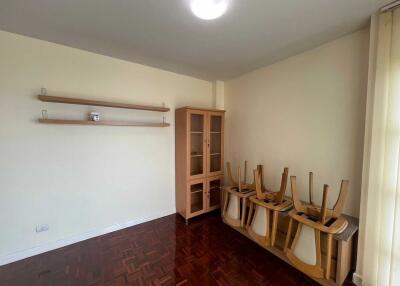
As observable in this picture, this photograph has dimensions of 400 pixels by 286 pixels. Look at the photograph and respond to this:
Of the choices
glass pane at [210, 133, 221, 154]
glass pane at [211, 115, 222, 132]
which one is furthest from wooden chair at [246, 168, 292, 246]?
glass pane at [211, 115, 222, 132]

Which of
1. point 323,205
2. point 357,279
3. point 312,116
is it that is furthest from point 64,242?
point 312,116

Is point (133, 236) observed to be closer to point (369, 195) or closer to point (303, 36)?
point (369, 195)

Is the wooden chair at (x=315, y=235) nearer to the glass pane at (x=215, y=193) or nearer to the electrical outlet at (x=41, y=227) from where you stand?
the glass pane at (x=215, y=193)

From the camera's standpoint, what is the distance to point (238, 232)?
261 cm

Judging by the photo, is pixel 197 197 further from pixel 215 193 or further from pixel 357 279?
pixel 357 279

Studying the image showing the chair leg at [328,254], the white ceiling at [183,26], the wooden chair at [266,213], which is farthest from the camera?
the wooden chair at [266,213]

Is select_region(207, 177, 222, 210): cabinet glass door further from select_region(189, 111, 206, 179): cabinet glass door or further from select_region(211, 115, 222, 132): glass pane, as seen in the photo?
select_region(211, 115, 222, 132): glass pane

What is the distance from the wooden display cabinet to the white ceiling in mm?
955

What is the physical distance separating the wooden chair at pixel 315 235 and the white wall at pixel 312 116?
0.39 metres

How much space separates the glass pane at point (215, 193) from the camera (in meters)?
3.22

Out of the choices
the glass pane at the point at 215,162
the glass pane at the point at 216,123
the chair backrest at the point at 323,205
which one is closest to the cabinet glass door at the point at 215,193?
the glass pane at the point at 215,162

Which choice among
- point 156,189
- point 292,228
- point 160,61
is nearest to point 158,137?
point 156,189

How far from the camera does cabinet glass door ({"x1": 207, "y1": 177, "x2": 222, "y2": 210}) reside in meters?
3.19

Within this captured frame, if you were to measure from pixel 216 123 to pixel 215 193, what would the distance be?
1287 millimetres
